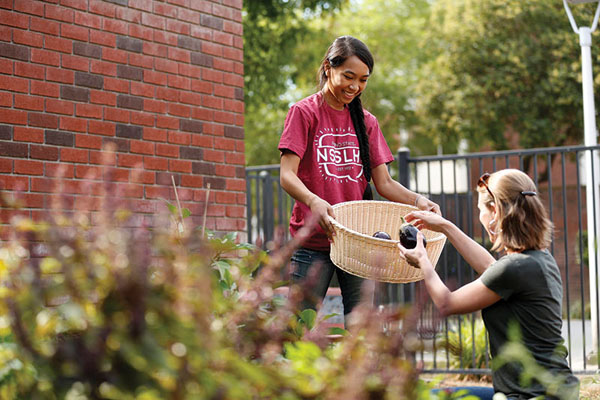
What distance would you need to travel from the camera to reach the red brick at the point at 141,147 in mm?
4117

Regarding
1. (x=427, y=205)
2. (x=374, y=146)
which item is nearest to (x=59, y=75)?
(x=374, y=146)

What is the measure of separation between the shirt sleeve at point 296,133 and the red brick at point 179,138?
39.8 inches

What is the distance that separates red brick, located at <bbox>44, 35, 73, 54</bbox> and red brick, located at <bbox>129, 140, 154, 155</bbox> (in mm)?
597

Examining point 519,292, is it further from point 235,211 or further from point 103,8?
point 103,8

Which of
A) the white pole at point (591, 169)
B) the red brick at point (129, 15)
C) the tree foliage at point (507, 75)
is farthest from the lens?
the tree foliage at point (507, 75)

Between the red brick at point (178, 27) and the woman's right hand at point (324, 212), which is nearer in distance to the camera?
the woman's right hand at point (324, 212)

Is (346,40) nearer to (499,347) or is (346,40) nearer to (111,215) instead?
(499,347)

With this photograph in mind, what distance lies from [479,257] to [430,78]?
64.7 feet

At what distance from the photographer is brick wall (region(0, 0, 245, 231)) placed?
3633 mm

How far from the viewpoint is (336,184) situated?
363 cm


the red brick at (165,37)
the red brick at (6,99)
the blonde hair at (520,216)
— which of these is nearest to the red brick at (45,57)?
the red brick at (6,99)

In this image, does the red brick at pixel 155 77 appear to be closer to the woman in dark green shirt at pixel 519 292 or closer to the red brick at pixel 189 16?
the red brick at pixel 189 16

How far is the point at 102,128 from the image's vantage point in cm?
398

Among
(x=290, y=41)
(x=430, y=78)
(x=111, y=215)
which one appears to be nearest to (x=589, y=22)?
(x=430, y=78)
